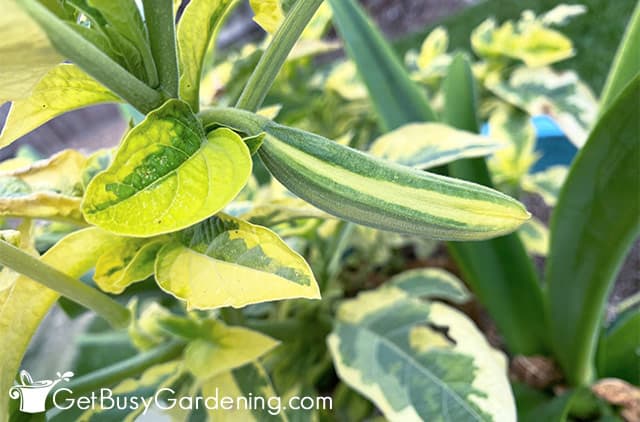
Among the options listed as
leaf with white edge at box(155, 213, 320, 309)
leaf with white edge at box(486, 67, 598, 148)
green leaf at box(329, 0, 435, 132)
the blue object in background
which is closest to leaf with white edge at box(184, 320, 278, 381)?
leaf with white edge at box(155, 213, 320, 309)

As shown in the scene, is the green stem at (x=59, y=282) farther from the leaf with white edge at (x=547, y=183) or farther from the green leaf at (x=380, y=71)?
the leaf with white edge at (x=547, y=183)

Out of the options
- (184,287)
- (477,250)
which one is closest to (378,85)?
(477,250)

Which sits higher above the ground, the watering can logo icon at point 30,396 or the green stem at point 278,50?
the green stem at point 278,50

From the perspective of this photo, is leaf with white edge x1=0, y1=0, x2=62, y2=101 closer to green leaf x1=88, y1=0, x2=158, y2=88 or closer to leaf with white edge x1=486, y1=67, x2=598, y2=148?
green leaf x1=88, y1=0, x2=158, y2=88

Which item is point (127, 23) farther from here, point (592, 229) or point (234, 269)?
point (592, 229)

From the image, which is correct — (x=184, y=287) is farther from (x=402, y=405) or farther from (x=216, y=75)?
(x=216, y=75)

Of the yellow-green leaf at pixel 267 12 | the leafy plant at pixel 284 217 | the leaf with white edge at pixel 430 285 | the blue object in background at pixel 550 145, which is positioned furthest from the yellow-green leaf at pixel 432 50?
the yellow-green leaf at pixel 267 12

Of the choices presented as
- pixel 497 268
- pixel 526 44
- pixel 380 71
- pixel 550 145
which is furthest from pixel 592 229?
pixel 550 145
